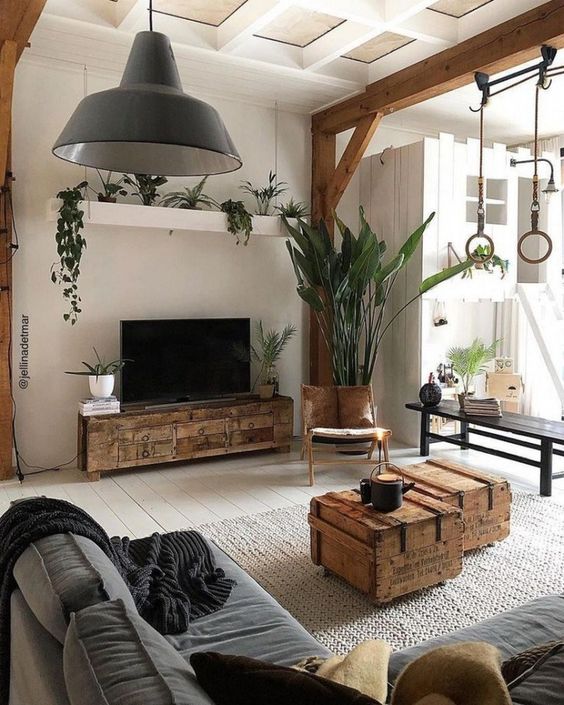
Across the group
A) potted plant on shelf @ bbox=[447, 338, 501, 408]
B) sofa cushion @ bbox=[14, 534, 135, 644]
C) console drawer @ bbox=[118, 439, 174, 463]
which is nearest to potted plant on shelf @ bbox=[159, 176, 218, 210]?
console drawer @ bbox=[118, 439, 174, 463]

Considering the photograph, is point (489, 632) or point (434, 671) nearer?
point (434, 671)

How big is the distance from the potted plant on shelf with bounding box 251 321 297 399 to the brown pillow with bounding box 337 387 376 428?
2.07 ft

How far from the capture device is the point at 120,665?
1.10 meters

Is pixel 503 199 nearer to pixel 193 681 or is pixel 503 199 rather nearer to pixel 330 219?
pixel 330 219

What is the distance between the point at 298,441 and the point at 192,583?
3795mm

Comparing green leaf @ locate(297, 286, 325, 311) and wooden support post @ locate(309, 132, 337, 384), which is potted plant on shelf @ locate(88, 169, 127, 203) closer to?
green leaf @ locate(297, 286, 325, 311)

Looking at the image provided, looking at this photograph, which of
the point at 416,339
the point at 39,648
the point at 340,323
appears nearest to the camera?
the point at 39,648

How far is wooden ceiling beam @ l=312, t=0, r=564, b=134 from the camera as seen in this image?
3695 millimetres

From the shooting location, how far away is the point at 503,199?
5852 millimetres

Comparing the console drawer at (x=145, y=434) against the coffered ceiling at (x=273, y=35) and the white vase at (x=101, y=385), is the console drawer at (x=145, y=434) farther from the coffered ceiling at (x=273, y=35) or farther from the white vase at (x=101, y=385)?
the coffered ceiling at (x=273, y=35)


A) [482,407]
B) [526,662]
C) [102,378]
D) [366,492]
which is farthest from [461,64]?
[526,662]

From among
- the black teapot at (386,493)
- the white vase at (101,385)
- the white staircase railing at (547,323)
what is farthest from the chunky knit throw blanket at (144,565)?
the white staircase railing at (547,323)

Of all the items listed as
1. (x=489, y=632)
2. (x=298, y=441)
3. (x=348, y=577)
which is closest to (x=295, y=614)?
(x=348, y=577)

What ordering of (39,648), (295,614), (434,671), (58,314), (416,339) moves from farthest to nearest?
(416,339) → (58,314) → (295,614) → (39,648) → (434,671)
